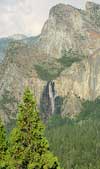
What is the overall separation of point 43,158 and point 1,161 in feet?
10.2

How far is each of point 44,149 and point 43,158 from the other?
2.11 feet

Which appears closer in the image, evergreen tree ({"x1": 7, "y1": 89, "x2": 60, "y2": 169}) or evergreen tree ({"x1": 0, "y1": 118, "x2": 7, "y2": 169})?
evergreen tree ({"x1": 7, "y1": 89, "x2": 60, "y2": 169})

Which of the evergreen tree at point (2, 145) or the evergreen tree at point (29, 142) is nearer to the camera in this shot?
the evergreen tree at point (29, 142)

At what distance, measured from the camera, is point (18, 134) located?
36688mm

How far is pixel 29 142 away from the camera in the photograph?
1441 inches

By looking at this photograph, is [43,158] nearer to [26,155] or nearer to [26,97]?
[26,155]

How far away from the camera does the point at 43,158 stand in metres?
36.3

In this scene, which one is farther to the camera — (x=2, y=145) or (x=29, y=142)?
(x=2, y=145)

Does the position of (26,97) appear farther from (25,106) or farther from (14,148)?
(14,148)

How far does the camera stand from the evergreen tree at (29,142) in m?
36.3

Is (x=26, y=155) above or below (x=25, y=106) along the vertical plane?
below

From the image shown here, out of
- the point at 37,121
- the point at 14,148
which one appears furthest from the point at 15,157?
the point at 37,121

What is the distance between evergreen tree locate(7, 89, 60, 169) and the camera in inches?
1430

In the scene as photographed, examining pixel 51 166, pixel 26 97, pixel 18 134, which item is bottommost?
pixel 51 166
